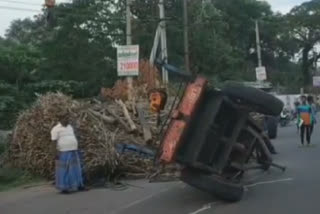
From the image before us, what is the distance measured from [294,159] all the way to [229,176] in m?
6.28

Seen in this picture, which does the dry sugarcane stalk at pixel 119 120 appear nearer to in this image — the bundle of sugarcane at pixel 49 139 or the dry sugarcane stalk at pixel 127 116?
the dry sugarcane stalk at pixel 127 116

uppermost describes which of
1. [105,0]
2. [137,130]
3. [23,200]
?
[105,0]

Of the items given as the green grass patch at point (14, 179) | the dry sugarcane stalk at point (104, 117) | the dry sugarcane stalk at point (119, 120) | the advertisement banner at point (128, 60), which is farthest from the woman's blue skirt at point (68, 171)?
the advertisement banner at point (128, 60)

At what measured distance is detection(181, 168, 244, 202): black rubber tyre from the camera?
1169 centimetres

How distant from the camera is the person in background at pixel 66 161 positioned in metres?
14.4

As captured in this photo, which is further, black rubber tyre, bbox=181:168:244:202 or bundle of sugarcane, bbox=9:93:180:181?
bundle of sugarcane, bbox=9:93:180:181

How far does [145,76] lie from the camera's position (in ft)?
84.2

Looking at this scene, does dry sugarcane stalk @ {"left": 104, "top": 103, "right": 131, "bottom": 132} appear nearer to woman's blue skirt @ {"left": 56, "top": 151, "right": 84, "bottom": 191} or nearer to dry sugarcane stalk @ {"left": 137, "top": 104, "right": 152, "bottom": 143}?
dry sugarcane stalk @ {"left": 137, "top": 104, "right": 152, "bottom": 143}

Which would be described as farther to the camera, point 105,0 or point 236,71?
point 236,71

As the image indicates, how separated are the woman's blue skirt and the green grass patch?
5.78 ft

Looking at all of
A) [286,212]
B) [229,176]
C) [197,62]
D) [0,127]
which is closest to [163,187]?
[229,176]

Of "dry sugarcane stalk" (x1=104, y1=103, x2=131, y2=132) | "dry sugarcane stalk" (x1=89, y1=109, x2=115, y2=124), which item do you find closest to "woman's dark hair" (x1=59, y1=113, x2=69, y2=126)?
"dry sugarcane stalk" (x1=89, y1=109, x2=115, y2=124)

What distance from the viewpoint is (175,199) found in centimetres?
1266

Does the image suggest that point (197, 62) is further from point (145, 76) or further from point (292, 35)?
point (292, 35)
